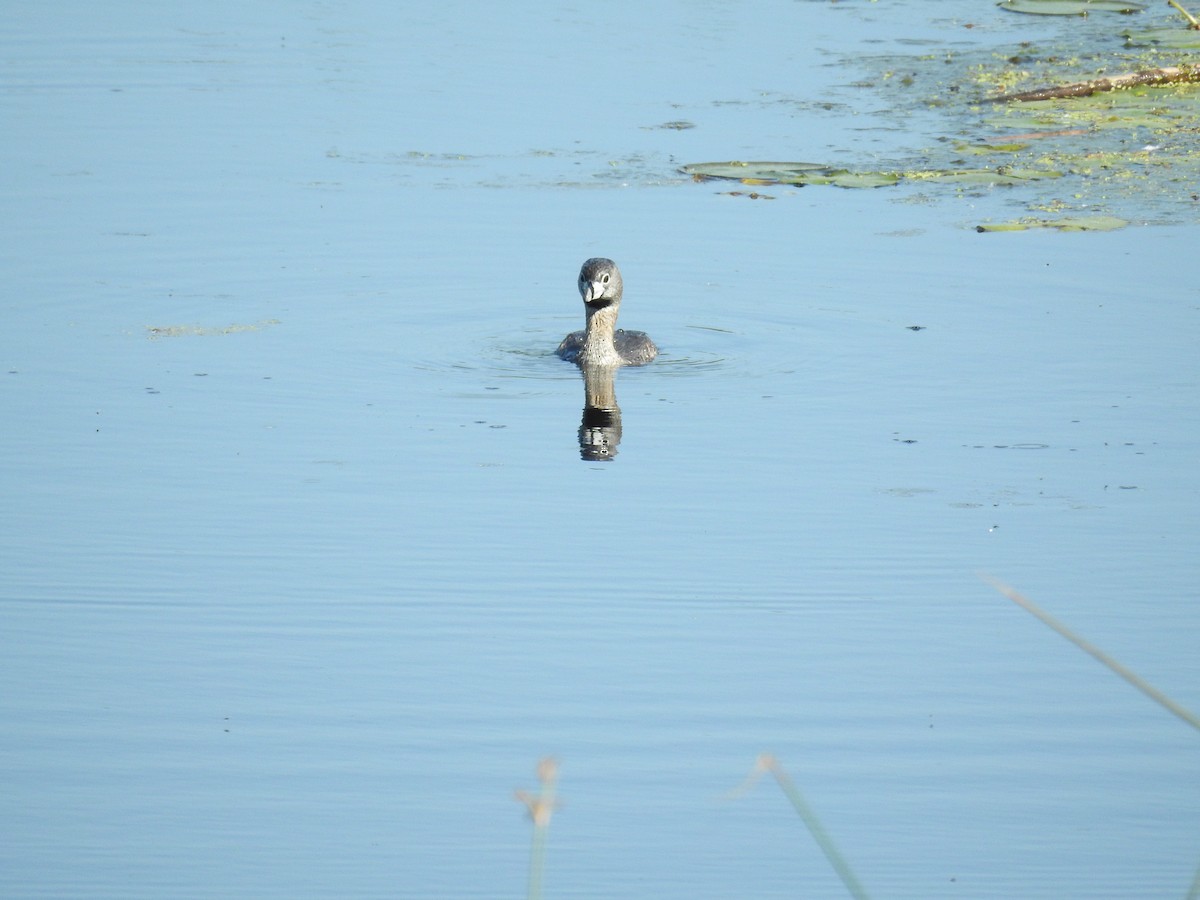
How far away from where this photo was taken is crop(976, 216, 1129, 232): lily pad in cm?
1365

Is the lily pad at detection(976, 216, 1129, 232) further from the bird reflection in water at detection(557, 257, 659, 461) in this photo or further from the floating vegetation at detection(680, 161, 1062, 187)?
the bird reflection in water at detection(557, 257, 659, 461)

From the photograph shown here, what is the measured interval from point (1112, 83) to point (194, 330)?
9203mm

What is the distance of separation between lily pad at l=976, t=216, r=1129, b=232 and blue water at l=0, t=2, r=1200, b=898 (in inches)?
4.5

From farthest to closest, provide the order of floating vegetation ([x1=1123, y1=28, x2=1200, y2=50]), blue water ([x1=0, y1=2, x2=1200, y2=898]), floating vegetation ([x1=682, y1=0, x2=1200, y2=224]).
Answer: floating vegetation ([x1=1123, y1=28, x2=1200, y2=50]) < floating vegetation ([x1=682, y1=0, x2=1200, y2=224]) < blue water ([x1=0, y1=2, x2=1200, y2=898])

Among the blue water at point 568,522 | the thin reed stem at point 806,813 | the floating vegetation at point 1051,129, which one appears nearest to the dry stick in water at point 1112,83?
the floating vegetation at point 1051,129

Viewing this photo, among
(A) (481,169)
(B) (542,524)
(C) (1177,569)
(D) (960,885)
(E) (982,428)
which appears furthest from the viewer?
(A) (481,169)

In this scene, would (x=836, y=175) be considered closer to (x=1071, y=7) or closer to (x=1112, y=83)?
(x=1112, y=83)

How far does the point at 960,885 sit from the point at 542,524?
11.2 feet

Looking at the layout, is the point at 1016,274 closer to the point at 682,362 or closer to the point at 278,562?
the point at 682,362

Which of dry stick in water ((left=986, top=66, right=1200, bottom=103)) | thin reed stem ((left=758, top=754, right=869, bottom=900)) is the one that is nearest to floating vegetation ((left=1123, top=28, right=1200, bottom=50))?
dry stick in water ((left=986, top=66, right=1200, bottom=103))

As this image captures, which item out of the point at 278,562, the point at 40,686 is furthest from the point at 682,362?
the point at 40,686

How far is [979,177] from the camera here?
14922 mm

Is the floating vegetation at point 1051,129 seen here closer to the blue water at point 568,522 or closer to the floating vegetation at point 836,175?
the floating vegetation at point 836,175

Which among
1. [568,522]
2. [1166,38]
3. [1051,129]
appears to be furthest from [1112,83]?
[568,522]
